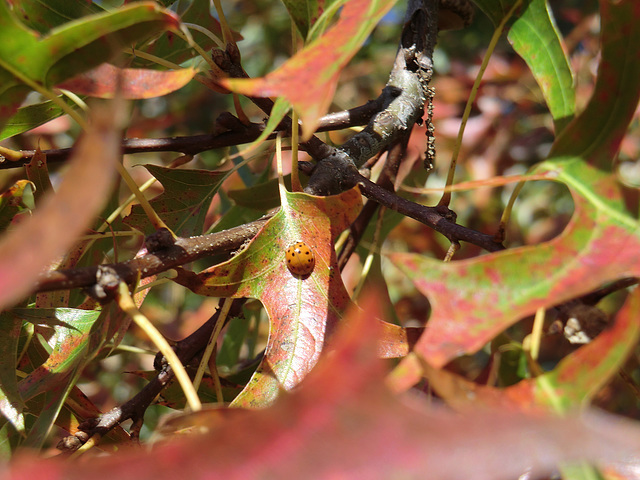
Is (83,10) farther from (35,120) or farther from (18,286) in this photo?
(18,286)

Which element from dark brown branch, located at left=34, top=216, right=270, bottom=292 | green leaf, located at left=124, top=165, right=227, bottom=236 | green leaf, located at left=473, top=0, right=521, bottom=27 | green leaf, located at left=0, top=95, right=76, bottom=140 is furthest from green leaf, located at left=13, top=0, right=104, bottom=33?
green leaf, located at left=473, top=0, right=521, bottom=27

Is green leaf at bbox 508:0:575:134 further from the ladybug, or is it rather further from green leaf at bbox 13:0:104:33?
green leaf at bbox 13:0:104:33

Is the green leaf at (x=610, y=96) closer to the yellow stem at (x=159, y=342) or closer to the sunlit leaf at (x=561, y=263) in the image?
the sunlit leaf at (x=561, y=263)

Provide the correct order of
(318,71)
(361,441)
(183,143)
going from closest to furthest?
(361,441) < (318,71) < (183,143)

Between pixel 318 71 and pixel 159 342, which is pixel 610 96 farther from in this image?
pixel 159 342

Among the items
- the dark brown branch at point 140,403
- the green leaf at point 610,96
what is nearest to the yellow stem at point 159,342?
the dark brown branch at point 140,403

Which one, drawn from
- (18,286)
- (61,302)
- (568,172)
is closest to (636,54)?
(568,172)

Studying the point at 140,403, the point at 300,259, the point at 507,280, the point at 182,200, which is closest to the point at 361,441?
the point at 507,280

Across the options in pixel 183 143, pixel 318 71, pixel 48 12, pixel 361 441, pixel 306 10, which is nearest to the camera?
pixel 361 441
